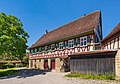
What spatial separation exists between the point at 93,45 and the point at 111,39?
3.55 m

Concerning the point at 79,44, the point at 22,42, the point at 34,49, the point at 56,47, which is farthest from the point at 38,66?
the point at 79,44

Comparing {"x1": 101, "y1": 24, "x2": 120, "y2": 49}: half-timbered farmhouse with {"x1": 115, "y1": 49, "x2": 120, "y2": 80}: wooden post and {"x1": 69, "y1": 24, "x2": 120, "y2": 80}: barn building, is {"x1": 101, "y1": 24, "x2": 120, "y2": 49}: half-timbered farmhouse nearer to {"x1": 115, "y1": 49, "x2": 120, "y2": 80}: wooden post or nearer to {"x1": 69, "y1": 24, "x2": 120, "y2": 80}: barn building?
{"x1": 69, "y1": 24, "x2": 120, "y2": 80}: barn building

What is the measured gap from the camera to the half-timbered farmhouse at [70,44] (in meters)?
21.2

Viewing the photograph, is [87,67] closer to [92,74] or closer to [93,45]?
[92,74]

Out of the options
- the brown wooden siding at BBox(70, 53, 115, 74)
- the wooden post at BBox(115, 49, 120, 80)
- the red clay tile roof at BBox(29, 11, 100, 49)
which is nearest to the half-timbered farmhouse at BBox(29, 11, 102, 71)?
the red clay tile roof at BBox(29, 11, 100, 49)

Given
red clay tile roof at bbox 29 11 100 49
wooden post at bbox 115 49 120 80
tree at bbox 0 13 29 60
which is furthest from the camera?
tree at bbox 0 13 29 60

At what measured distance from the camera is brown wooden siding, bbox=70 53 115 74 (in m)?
15.5

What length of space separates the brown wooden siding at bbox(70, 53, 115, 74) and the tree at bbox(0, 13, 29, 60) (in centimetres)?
837

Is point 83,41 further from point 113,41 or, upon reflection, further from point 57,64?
point 57,64

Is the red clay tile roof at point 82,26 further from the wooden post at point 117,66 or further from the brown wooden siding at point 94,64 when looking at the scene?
the wooden post at point 117,66

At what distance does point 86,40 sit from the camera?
21.3 metres

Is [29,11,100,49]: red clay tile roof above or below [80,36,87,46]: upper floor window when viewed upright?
above

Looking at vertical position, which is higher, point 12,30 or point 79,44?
point 12,30

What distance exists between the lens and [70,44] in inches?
953
